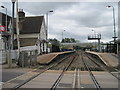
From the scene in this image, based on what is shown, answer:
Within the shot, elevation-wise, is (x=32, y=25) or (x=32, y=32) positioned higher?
(x=32, y=25)

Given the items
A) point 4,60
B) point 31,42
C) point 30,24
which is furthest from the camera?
point 30,24

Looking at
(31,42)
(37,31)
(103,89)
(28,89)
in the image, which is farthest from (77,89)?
(37,31)

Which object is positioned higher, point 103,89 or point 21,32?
point 21,32

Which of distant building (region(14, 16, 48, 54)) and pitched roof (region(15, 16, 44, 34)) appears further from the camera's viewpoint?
pitched roof (region(15, 16, 44, 34))

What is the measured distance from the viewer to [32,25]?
51.6 m

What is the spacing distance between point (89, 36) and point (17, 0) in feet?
198

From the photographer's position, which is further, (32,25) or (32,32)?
(32,25)

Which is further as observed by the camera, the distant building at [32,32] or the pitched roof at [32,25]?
the pitched roof at [32,25]

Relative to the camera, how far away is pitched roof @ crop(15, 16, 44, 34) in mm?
49500

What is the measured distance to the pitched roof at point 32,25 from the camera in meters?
49.5

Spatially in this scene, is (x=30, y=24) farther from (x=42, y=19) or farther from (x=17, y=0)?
(x=17, y=0)

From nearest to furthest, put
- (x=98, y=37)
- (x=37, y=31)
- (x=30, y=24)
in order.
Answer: (x=37, y=31) → (x=30, y=24) → (x=98, y=37)

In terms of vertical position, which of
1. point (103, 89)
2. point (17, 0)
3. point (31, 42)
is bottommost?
point (103, 89)

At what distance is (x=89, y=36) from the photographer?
80.1 meters
